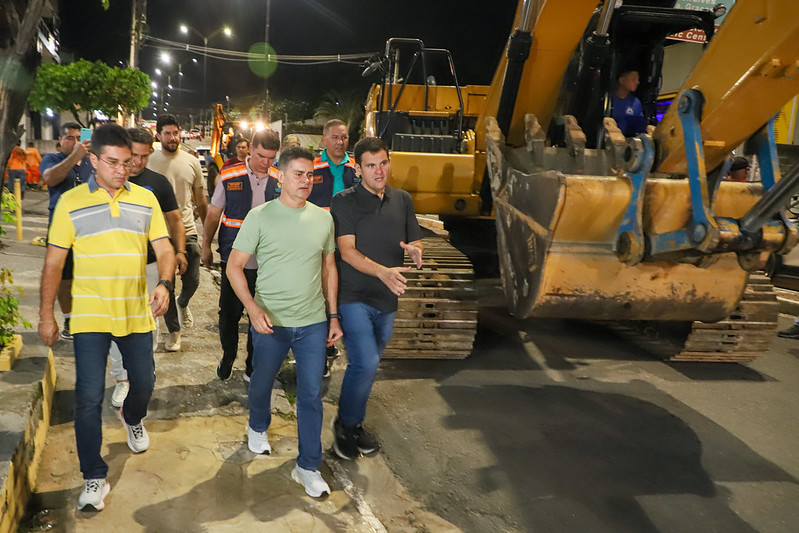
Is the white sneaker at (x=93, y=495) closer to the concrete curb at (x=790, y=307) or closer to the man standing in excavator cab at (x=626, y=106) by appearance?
the man standing in excavator cab at (x=626, y=106)

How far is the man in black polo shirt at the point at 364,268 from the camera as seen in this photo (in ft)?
12.1

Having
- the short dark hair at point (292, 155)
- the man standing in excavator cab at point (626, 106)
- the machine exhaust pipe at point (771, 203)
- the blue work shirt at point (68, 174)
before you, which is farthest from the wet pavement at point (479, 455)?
the man standing in excavator cab at point (626, 106)

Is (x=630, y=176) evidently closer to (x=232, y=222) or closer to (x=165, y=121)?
(x=232, y=222)

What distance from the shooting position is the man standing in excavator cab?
5.68 m

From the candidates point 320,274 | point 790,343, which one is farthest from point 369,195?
point 790,343

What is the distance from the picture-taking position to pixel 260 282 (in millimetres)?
3455

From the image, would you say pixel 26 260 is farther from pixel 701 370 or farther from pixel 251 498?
pixel 701 370

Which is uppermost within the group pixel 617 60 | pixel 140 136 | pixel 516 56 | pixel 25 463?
pixel 617 60

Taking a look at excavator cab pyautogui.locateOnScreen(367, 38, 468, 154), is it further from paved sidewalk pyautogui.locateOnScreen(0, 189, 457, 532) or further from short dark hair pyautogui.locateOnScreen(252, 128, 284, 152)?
paved sidewalk pyautogui.locateOnScreen(0, 189, 457, 532)

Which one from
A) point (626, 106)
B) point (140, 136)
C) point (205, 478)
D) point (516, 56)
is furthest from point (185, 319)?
point (626, 106)

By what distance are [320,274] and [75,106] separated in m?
22.8

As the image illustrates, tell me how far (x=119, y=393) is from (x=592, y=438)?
3351 mm

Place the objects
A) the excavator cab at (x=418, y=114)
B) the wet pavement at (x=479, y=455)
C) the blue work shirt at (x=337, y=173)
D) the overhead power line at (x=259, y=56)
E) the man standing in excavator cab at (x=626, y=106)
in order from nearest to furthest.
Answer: the wet pavement at (x=479, y=455), the blue work shirt at (x=337, y=173), the man standing in excavator cab at (x=626, y=106), the excavator cab at (x=418, y=114), the overhead power line at (x=259, y=56)

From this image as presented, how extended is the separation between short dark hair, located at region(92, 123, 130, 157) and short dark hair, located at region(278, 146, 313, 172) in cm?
83
